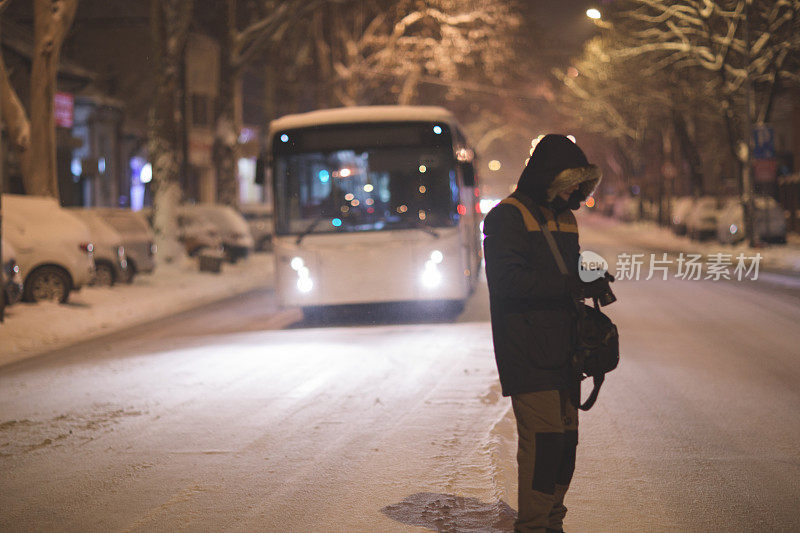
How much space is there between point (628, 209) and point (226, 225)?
138 feet

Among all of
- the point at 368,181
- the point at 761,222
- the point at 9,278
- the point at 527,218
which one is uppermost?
the point at 368,181

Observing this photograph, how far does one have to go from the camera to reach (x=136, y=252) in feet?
77.6

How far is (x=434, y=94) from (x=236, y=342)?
1685 inches

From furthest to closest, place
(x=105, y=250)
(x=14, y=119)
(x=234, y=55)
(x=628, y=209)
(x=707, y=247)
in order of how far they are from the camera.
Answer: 1. (x=628, y=209)
2. (x=707, y=247)
3. (x=234, y=55)
4. (x=105, y=250)
5. (x=14, y=119)

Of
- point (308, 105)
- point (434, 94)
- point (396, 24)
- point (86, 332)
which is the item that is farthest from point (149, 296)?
point (308, 105)

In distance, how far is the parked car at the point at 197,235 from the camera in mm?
31078

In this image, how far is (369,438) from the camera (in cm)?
740

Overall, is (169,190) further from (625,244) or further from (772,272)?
(625,244)

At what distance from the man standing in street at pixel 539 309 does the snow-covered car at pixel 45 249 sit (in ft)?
49.6

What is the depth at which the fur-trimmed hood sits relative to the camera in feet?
14.9

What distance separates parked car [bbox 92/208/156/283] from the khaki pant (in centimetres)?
1994

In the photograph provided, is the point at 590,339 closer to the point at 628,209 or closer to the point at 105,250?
the point at 105,250

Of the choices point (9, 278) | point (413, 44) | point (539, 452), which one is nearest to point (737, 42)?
point (413, 44)

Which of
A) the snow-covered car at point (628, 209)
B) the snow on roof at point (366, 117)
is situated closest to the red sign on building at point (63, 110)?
the snow on roof at point (366, 117)
